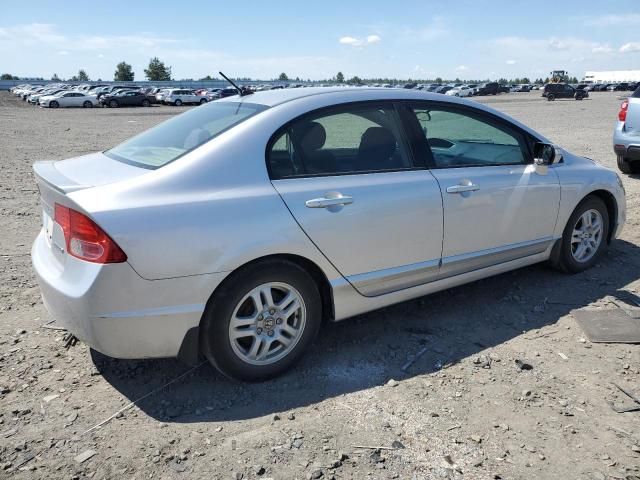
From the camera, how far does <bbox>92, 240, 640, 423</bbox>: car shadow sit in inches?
120

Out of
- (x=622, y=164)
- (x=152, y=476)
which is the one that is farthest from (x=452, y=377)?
(x=622, y=164)

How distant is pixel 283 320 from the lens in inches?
125

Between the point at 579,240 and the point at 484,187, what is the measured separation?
1.50m

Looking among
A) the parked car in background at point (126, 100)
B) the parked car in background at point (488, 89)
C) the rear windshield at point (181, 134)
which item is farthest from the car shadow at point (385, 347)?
the parked car in background at point (488, 89)

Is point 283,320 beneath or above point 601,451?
above

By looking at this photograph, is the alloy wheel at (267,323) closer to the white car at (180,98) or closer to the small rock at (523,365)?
the small rock at (523,365)

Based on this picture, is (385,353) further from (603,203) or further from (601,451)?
(603,203)

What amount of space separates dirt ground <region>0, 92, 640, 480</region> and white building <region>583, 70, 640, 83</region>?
14568 cm

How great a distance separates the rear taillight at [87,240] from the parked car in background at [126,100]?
4848cm

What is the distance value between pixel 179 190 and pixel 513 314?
2687mm

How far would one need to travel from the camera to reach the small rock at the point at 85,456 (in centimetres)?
255

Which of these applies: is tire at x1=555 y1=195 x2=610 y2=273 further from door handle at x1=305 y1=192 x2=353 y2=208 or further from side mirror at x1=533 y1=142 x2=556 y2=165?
door handle at x1=305 y1=192 x2=353 y2=208

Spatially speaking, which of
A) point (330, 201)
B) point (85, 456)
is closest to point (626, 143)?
point (330, 201)

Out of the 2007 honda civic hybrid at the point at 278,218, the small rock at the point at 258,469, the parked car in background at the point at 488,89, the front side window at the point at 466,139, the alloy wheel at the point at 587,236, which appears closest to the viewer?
the small rock at the point at 258,469
